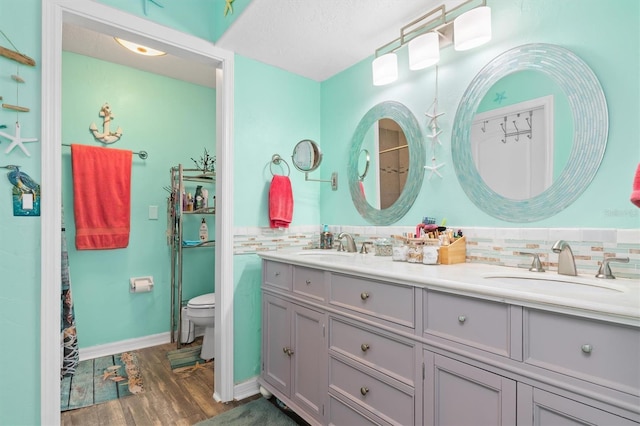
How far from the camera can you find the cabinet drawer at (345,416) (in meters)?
1.44

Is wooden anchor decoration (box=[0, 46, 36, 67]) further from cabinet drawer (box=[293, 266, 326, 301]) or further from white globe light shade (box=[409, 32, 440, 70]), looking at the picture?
white globe light shade (box=[409, 32, 440, 70])

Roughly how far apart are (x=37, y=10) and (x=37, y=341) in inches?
60.6

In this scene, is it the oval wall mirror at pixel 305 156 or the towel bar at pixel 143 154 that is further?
the towel bar at pixel 143 154

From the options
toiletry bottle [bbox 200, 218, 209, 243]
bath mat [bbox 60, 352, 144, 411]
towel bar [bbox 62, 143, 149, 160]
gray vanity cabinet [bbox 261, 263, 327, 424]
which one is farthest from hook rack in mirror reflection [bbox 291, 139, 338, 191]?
bath mat [bbox 60, 352, 144, 411]

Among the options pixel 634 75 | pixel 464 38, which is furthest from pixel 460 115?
pixel 634 75

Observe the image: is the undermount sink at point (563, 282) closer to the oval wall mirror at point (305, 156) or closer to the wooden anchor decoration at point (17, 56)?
the oval wall mirror at point (305, 156)

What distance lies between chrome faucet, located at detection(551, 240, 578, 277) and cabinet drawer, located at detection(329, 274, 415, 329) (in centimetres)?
60

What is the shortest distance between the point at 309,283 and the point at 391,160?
94cm

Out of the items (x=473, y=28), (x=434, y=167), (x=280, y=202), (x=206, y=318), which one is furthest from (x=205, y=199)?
(x=473, y=28)

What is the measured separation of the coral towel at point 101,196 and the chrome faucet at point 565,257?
3037 mm

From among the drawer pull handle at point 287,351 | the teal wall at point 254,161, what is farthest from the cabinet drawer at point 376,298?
the teal wall at point 254,161

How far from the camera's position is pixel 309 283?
178 centimetres

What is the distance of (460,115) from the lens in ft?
5.59

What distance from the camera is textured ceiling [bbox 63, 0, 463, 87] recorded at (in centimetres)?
168
